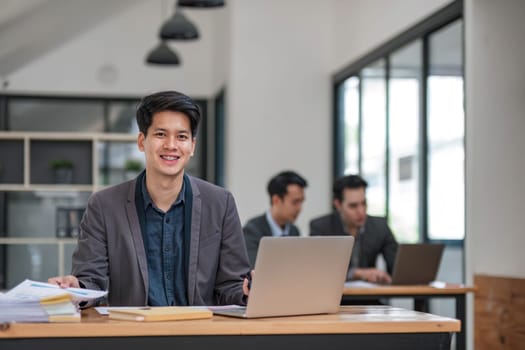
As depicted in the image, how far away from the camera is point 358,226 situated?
600 centimetres

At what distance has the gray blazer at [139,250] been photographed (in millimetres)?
3156

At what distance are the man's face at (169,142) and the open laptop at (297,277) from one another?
1.82 feet

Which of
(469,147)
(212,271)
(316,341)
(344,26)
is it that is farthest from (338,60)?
(316,341)

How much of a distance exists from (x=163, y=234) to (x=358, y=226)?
2.92 m

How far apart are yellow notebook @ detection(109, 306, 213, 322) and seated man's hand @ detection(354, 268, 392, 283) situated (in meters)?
3.01

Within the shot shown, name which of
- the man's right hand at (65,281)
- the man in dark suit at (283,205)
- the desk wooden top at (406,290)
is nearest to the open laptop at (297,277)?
the man's right hand at (65,281)

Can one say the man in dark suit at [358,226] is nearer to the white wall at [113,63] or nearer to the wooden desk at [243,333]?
the wooden desk at [243,333]

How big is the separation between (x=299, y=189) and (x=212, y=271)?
3047mm

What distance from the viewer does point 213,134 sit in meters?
12.5

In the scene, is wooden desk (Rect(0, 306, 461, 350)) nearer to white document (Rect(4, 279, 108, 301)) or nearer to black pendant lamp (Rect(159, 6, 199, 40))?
white document (Rect(4, 279, 108, 301))

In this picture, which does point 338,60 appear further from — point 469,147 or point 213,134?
point 469,147

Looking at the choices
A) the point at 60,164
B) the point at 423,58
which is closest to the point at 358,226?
the point at 423,58

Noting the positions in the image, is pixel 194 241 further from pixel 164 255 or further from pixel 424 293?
pixel 424 293

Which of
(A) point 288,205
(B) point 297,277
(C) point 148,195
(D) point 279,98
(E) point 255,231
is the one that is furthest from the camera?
(D) point 279,98
